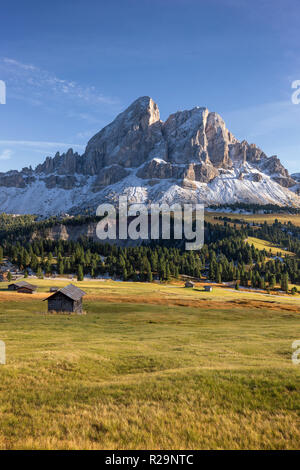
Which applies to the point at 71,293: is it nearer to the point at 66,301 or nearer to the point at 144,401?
the point at 66,301

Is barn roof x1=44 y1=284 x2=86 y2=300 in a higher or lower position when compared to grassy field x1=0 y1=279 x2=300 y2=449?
lower

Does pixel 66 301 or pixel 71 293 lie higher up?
pixel 71 293

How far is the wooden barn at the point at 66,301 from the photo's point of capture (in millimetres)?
55031

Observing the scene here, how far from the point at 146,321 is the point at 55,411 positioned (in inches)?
1465

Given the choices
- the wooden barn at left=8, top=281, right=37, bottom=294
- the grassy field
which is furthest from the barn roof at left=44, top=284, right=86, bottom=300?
the wooden barn at left=8, top=281, right=37, bottom=294

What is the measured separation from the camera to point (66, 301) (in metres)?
55.9

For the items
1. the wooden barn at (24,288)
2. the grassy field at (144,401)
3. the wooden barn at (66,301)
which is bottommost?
the wooden barn at (24,288)

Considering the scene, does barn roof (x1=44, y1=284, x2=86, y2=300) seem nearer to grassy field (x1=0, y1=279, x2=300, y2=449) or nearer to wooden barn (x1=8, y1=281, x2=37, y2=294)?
grassy field (x1=0, y1=279, x2=300, y2=449)

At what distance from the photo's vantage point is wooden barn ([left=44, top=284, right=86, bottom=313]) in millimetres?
55031

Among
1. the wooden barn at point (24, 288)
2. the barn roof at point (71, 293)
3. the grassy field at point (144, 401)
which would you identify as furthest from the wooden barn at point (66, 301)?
the wooden barn at point (24, 288)

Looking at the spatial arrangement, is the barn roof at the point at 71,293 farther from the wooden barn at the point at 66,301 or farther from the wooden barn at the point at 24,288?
the wooden barn at the point at 24,288

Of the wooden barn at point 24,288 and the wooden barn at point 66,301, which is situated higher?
the wooden barn at point 66,301

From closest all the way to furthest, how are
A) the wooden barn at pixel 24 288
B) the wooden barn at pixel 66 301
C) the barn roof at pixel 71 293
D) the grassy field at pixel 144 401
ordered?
the grassy field at pixel 144 401 → the barn roof at pixel 71 293 → the wooden barn at pixel 66 301 → the wooden barn at pixel 24 288

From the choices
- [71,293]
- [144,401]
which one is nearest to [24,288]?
[71,293]
